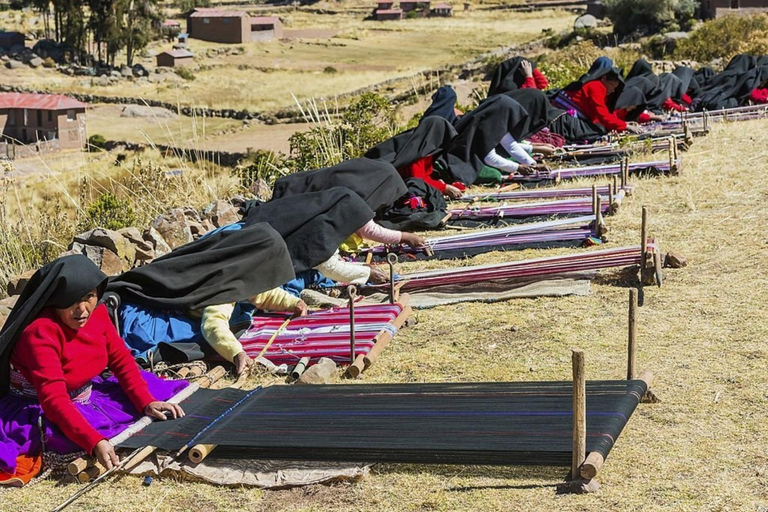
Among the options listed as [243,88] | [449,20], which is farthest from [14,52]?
[449,20]

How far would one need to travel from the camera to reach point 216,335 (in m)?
5.27

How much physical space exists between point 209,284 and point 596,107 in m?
7.15

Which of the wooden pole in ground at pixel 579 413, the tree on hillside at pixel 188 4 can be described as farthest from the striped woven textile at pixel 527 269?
Answer: the tree on hillside at pixel 188 4

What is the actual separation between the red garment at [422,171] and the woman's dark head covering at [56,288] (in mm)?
4935

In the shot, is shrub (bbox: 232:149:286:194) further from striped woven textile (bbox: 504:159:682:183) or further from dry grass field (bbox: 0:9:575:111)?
dry grass field (bbox: 0:9:575:111)

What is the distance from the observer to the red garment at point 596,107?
11531mm

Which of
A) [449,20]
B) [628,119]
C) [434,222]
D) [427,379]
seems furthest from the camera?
[449,20]

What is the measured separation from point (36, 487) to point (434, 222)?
457 cm

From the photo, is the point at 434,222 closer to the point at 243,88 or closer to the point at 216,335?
the point at 216,335

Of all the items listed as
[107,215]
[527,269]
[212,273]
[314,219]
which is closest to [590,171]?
[527,269]

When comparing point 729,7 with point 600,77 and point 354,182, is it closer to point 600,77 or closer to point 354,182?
point 600,77

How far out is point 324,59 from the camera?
56906mm

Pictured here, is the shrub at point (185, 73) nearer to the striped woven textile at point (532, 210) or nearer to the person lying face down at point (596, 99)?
the person lying face down at point (596, 99)

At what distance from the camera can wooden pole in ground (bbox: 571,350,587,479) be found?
354 centimetres
